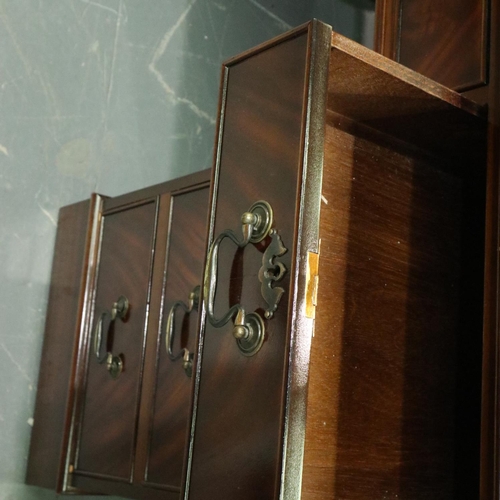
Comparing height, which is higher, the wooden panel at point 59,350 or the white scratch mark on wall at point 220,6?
the white scratch mark on wall at point 220,6

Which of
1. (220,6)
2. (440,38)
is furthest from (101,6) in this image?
(440,38)

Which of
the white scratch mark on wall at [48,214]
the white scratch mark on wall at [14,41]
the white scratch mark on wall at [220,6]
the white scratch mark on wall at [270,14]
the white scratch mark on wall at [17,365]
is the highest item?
the white scratch mark on wall at [270,14]

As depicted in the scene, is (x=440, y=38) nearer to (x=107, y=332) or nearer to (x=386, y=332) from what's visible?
(x=386, y=332)

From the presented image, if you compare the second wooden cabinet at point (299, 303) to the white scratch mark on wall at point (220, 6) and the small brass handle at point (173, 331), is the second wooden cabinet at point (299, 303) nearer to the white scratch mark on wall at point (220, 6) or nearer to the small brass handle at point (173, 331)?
the small brass handle at point (173, 331)

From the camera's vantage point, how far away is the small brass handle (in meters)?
1.82

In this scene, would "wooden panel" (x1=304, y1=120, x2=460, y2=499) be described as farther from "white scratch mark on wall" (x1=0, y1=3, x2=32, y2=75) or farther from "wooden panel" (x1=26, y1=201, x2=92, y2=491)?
"white scratch mark on wall" (x1=0, y1=3, x2=32, y2=75)

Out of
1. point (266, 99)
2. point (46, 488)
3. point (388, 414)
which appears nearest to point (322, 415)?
point (388, 414)

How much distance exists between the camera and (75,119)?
2.30m

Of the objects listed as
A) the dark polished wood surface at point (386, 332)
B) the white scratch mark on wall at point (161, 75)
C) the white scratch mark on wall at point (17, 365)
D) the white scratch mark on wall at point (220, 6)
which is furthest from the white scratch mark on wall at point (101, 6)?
the dark polished wood surface at point (386, 332)

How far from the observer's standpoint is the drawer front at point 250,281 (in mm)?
1121

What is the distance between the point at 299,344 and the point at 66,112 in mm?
1402

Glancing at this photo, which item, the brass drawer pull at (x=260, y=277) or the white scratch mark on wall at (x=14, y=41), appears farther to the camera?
the white scratch mark on wall at (x=14, y=41)

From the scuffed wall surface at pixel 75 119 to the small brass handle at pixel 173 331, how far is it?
19.2 inches

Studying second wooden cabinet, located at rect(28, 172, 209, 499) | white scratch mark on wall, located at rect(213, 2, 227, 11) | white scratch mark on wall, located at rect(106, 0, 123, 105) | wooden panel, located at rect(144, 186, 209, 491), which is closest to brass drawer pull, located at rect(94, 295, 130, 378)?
second wooden cabinet, located at rect(28, 172, 209, 499)
